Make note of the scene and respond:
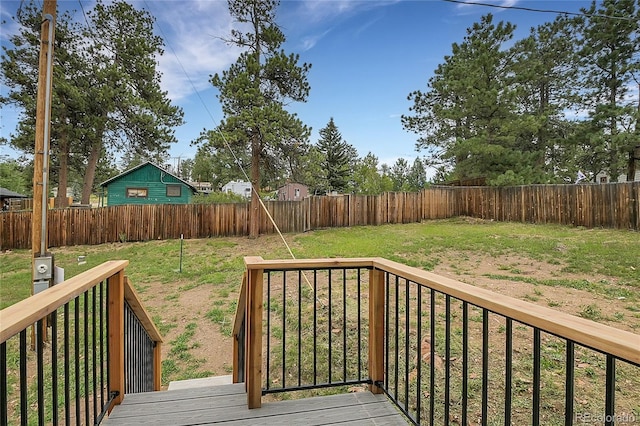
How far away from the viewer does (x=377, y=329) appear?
1.89 m

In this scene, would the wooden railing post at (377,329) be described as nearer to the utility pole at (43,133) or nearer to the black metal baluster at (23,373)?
the black metal baluster at (23,373)

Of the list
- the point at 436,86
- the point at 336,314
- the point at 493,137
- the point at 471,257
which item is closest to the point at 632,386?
the point at 336,314

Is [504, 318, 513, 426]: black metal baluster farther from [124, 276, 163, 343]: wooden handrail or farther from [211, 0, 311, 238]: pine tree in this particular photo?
[211, 0, 311, 238]: pine tree

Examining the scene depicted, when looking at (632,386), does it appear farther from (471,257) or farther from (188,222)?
(188,222)

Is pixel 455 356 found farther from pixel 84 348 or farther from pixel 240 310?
pixel 84 348

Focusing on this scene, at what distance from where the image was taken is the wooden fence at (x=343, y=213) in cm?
893

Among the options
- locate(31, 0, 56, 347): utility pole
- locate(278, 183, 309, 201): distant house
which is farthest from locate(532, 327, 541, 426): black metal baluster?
locate(278, 183, 309, 201): distant house

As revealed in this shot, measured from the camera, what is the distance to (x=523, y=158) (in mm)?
11977

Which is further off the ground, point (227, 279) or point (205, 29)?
point (205, 29)

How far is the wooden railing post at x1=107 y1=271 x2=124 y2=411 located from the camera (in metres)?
1.77

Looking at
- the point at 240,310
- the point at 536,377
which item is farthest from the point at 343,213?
the point at 536,377

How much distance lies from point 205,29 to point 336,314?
7.28 m

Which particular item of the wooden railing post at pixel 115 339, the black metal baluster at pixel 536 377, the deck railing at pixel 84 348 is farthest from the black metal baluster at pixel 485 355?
the wooden railing post at pixel 115 339

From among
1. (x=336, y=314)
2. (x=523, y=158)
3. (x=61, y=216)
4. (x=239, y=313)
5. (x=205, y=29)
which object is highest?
(x=205, y=29)
